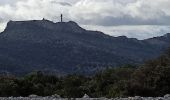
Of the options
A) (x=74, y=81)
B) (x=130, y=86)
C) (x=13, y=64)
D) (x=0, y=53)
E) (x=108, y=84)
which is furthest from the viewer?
(x=0, y=53)

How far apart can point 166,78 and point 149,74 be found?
4.32ft

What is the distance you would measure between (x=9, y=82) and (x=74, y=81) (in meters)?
10.3

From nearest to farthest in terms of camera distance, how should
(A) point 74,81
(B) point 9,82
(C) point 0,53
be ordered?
(B) point 9,82
(A) point 74,81
(C) point 0,53

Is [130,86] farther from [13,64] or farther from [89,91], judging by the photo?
[13,64]

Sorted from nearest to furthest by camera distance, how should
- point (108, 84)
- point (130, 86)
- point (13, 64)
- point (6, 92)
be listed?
1. point (130, 86)
2. point (6, 92)
3. point (108, 84)
4. point (13, 64)

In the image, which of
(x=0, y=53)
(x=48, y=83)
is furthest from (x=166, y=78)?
(x=0, y=53)

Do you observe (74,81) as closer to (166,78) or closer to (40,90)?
(40,90)

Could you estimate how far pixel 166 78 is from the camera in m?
37.3

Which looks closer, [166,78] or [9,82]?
[166,78]

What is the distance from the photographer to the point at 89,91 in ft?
137

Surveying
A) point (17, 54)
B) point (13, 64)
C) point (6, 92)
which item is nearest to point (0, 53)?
point (17, 54)

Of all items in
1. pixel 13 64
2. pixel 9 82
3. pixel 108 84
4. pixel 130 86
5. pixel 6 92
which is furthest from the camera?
pixel 13 64

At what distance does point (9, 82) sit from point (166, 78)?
454 inches

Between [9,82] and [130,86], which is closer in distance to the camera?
[130,86]
